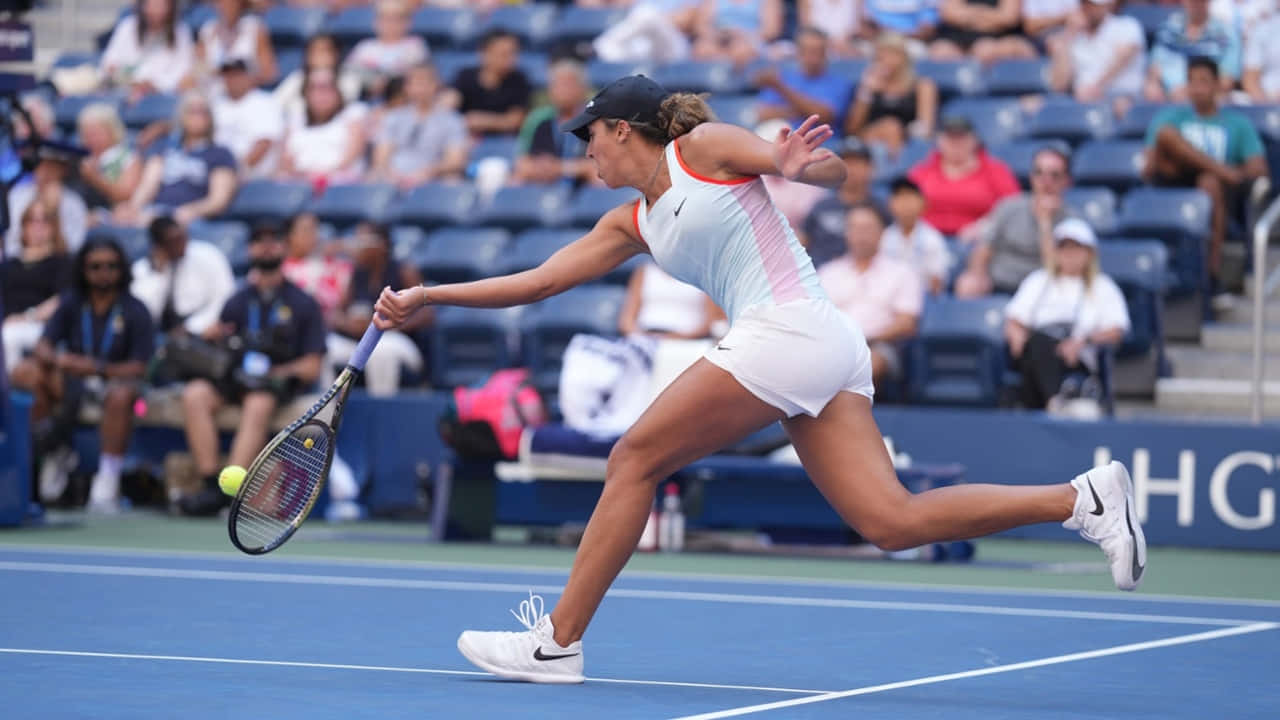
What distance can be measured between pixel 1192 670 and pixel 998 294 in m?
6.56

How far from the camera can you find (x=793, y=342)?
5301mm

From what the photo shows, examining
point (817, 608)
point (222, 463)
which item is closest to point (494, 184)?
point (222, 463)

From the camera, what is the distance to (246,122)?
1620 cm

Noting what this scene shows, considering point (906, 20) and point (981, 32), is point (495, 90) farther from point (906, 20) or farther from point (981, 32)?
point (981, 32)

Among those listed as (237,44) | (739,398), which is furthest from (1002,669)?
(237,44)

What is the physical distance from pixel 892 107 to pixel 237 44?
608 cm

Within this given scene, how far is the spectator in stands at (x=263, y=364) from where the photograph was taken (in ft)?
40.6

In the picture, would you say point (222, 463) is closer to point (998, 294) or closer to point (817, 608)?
point (998, 294)

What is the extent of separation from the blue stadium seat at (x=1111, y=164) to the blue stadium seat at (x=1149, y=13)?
5.28 ft

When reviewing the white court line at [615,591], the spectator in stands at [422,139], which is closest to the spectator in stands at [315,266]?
the spectator in stands at [422,139]

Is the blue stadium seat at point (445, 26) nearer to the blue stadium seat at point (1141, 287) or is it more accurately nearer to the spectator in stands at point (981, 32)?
the spectator in stands at point (981, 32)

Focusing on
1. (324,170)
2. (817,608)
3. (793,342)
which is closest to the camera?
(793,342)

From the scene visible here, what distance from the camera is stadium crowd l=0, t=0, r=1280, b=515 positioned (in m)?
12.3

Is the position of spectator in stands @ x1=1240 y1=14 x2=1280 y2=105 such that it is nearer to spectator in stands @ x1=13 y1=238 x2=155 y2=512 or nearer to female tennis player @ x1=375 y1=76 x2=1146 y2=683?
spectator in stands @ x1=13 y1=238 x2=155 y2=512
